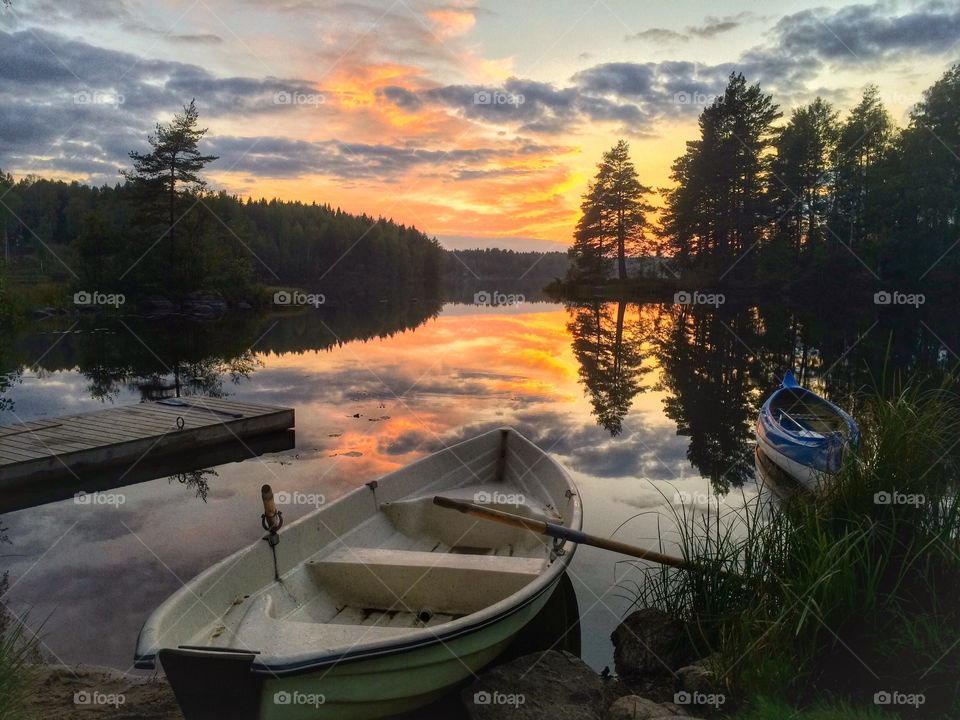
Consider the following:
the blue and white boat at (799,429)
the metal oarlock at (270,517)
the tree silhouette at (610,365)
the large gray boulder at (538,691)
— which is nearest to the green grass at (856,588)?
the large gray boulder at (538,691)

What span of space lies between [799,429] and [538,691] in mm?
7448

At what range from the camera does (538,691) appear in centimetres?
482

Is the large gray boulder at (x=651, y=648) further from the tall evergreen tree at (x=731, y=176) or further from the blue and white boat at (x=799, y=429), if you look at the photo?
the tall evergreen tree at (x=731, y=176)

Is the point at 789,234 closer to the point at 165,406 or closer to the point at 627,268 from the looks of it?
the point at 627,268

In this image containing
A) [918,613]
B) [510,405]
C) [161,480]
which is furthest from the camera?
[510,405]

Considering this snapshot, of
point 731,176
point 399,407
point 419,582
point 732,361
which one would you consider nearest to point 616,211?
point 731,176

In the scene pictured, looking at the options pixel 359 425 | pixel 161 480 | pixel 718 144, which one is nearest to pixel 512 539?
pixel 161 480

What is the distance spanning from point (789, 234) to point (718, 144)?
831cm

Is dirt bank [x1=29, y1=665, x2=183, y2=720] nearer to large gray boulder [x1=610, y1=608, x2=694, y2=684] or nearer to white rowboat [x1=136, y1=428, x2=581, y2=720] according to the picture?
white rowboat [x1=136, y1=428, x2=581, y2=720]

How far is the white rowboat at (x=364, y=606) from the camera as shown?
3.54 meters

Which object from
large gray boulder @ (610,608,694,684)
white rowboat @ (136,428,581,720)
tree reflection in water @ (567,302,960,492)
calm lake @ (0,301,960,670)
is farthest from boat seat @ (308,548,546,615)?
tree reflection in water @ (567,302,960,492)

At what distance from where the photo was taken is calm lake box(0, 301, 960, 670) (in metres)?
6.85

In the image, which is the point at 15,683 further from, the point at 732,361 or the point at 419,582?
the point at 732,361

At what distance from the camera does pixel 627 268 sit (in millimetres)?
66875
